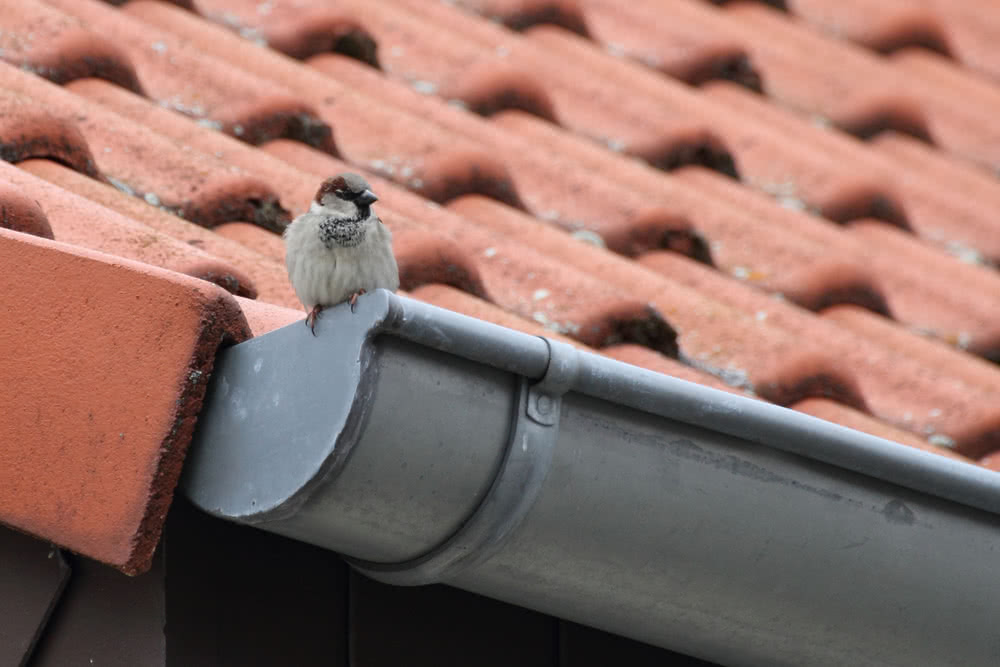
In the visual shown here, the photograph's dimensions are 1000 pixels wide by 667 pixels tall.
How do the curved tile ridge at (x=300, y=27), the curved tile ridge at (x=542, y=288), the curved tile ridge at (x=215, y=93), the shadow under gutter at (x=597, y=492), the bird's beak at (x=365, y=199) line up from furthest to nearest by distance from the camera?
1. the curved tile ridge at (x=300, y=27)
2. the curved tile ridge at (x=215, y=93)
3. the curved tile ridge at (x=542, y=288)
4. the bird's beak at (x=365, y=199)
5. the shadow under gutter at (x=597, y=492)

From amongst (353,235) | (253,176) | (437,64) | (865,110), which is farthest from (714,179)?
(353,235)

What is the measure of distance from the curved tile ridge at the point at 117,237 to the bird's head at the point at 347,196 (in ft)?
0.44

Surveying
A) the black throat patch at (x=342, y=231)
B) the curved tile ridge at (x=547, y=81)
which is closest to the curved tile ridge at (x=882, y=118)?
the curved tile ridge at (x=547, y=81)

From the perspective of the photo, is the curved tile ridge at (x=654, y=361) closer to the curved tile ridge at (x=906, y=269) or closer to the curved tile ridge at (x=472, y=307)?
the curved tile ridge at (x=472, y=307)

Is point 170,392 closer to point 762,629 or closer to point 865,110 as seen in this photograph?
point 762,629

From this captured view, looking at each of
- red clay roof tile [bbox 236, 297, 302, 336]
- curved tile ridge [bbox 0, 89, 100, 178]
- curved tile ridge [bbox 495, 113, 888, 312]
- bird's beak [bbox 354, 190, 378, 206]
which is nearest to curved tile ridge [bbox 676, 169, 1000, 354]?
curved tile ridge [bbox 495, 113, 888, 312]

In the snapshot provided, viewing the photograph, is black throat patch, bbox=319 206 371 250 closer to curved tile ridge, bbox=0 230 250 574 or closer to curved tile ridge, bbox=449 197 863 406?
curved tile ridge, bbox=0 230 250 574

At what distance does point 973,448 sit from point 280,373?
1374mm

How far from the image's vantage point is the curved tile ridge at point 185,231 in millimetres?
1943

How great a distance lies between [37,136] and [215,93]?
1.72ft

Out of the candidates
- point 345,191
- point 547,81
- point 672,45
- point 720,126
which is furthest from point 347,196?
point 672,45

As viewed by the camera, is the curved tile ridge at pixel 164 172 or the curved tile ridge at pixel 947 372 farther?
the curved tile ridge at pixel 947 372

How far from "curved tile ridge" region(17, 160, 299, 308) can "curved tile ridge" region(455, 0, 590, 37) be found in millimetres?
1587

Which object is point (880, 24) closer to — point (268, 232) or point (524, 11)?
point (524, 11)
